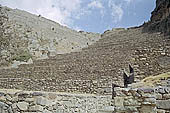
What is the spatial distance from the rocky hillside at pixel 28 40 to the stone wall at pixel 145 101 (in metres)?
11.3

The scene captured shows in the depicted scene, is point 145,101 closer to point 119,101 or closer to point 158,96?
point 158,96

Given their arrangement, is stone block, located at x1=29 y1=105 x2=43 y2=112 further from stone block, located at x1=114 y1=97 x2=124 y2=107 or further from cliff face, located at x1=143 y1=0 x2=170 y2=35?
cliff face, located at x1=143 y1=0 x2=170 y2=35

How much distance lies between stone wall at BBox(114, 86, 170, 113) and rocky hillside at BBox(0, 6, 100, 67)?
11.3 metres

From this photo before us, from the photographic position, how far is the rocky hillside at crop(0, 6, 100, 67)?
44.3 feet

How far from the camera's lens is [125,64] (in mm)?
7797

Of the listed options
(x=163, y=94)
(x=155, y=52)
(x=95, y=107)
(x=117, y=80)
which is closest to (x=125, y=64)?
(x=117, y=80)

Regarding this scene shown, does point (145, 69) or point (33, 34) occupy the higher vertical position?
point (33, 34)

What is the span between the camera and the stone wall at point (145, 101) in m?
2.60

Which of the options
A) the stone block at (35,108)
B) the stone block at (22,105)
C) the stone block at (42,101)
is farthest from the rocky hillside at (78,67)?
the stone block at (22,105)

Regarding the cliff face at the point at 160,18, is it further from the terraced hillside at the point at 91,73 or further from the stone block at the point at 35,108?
the stone block at the point at 35,108

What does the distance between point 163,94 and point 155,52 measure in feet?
11.2

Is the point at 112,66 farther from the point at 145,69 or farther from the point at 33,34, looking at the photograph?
the point at 33,34

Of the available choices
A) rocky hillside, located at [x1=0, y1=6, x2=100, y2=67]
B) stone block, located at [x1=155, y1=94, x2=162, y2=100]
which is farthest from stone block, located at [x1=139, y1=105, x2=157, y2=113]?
rocky hillside, located at [x1=0, y1=6, x2=100, y2=67]

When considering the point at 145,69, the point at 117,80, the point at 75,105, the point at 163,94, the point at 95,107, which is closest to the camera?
the point at 163,94
